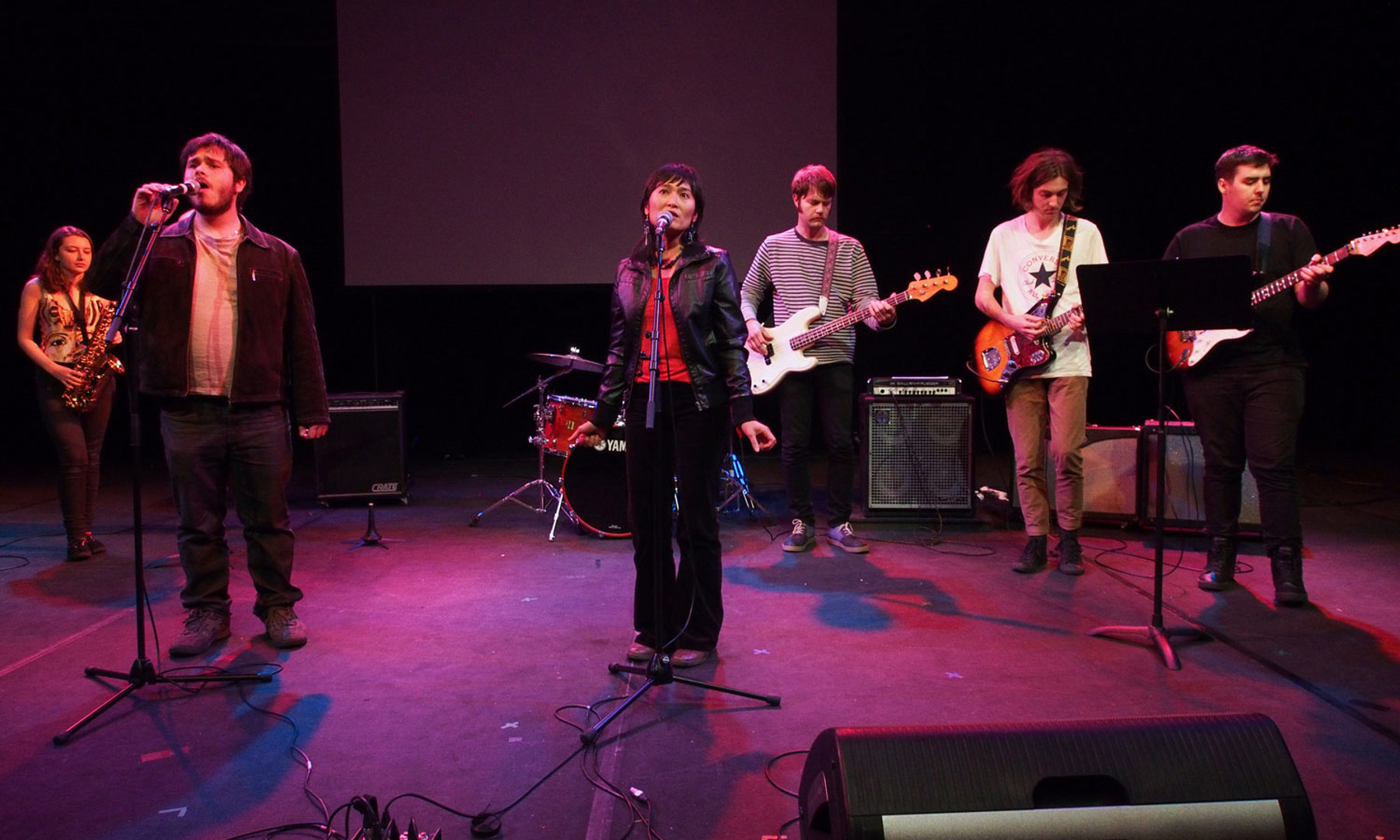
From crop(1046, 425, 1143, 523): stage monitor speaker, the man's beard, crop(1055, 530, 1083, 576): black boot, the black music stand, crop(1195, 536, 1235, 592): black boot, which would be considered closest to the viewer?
the black music stand

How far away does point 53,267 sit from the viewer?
529 cm

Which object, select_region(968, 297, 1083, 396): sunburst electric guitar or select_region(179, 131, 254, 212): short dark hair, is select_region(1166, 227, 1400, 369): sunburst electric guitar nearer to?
select_region(968, 297, 1083, 396): sunburst electric guitar

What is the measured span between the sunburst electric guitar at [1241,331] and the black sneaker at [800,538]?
213 centimetres

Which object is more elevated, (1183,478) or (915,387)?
(915,387)

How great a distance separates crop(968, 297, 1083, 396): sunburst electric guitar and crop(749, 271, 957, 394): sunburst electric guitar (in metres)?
0.46

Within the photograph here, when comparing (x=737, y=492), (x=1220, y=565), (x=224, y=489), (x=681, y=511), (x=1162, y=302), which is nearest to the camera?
(x=681, y=511)

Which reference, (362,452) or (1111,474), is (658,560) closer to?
(1111,474)

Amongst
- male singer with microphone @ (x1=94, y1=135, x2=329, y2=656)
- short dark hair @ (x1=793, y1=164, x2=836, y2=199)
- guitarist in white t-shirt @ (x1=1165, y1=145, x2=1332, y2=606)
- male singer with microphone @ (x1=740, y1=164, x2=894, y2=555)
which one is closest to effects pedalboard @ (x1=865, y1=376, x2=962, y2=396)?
male singer with microphone @ (x1=740, y1=164, x2=894, y2=555)

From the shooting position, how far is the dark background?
8.25 metres

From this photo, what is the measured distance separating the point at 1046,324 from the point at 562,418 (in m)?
2.86

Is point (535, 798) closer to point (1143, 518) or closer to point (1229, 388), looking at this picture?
point (1229, 388)

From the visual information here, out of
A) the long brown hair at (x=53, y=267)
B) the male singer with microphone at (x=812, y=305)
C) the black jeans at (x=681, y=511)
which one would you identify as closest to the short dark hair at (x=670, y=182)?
the black jeans at (x=681, y=511)

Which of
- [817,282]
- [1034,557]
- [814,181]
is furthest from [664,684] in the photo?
[814,181]

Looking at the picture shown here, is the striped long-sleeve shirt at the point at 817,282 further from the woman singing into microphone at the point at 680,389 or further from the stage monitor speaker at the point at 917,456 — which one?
the woman singing into microphone at the point at 680,389
